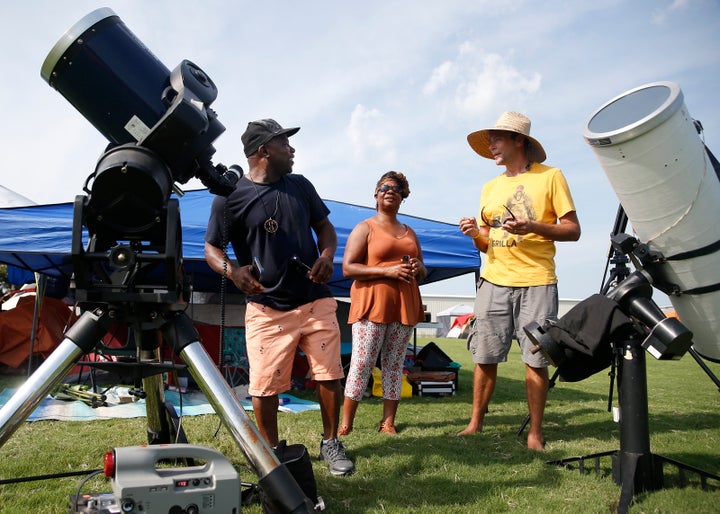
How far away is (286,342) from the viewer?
2.96 metres

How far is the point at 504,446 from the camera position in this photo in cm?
359

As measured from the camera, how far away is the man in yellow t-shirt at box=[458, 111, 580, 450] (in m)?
3.55

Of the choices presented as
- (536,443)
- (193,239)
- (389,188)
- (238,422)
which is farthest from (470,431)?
(193,239)

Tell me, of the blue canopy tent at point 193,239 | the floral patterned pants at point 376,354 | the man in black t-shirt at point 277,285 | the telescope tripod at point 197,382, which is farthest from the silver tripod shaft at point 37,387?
the blue canopy tent at point 193,239

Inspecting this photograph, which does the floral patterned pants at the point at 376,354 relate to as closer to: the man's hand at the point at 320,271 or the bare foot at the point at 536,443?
the bare foot at the point at 536,443

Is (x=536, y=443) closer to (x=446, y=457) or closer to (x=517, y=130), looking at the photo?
(x=446, y=457)

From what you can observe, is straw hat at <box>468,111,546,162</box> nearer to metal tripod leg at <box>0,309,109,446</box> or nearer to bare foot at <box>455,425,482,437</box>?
bare foot at <box>455,425,482,437</box>

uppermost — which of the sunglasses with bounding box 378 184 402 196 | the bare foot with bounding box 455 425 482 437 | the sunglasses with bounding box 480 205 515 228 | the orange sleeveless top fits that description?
the sunglasses with bounding box 378 184 402 196

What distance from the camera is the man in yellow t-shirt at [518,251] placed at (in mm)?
3555

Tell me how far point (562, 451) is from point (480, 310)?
3.51 ft

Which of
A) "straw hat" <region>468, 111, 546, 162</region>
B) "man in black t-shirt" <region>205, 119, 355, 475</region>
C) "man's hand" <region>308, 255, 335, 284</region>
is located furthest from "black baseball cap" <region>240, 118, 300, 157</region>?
"straw hat" <region>468, 111, 546, 162</region>

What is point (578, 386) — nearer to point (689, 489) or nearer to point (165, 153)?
point (689, 489)

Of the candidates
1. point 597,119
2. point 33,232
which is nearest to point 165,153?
point 597,119

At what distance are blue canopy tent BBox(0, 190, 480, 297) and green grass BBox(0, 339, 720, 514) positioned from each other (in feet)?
7.40
